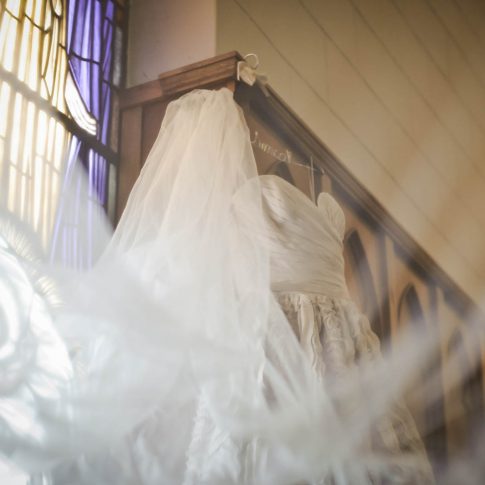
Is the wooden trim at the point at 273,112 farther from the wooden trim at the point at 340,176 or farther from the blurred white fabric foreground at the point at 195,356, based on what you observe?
the blurred white fabric foreground at the point at 195,356

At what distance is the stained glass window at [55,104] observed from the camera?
6.88ft

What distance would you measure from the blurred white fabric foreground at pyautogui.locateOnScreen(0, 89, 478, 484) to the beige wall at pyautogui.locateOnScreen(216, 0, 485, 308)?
1.01 meters

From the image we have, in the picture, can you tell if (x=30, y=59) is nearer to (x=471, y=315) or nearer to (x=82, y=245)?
(x=82, y=245)

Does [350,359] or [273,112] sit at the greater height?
[273,112]

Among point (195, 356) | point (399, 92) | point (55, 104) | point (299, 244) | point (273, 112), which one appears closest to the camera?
point (195, 356)

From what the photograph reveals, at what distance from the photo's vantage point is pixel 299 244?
6.72ft

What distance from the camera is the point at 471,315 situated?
4254mm

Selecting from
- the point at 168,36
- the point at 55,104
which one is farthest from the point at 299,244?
the point at 168,36

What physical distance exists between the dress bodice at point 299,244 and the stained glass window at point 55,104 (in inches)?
23.4

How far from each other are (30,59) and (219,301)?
979 mm

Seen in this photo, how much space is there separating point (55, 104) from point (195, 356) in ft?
3.27

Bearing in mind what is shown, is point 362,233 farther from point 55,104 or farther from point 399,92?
point 55,104

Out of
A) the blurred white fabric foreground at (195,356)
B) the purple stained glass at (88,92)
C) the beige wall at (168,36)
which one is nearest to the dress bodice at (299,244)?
the blurred white fabric foreground at (195,356)

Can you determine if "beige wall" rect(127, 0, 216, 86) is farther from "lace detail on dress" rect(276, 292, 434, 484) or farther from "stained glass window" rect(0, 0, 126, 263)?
"lace detail on dress" rect(276, 292, 434, 484)
